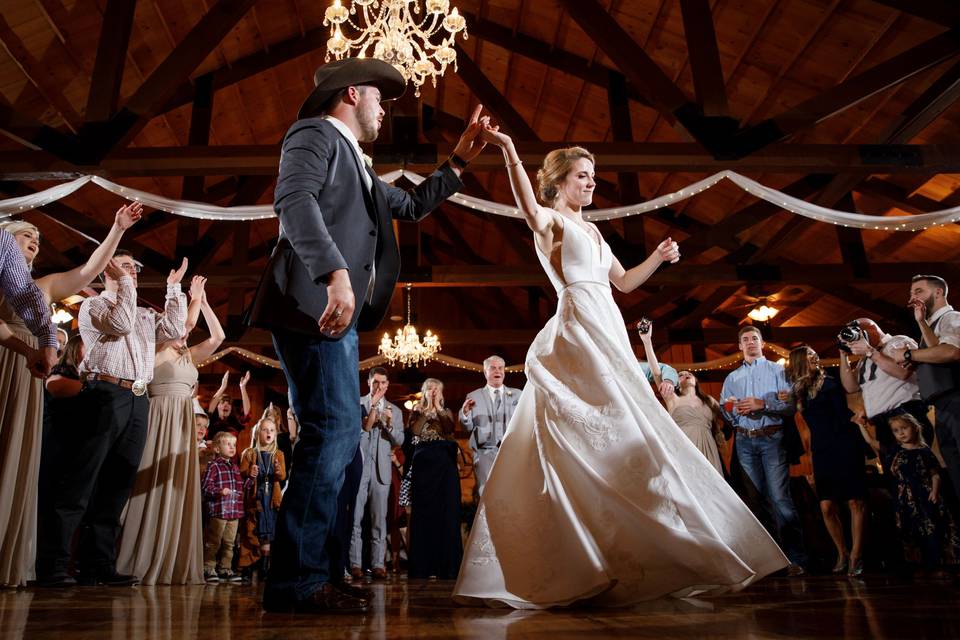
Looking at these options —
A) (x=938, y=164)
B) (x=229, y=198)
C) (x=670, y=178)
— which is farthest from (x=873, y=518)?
(x=229, y=198)

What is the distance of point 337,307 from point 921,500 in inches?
173

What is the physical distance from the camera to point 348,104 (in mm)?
2104

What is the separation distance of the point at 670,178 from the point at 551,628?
9283 millimetres

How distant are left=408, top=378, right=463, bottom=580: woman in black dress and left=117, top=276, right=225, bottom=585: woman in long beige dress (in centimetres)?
211

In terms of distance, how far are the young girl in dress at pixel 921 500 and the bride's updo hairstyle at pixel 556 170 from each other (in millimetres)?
3178

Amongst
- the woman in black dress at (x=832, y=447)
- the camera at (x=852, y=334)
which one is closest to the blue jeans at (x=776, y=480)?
the woman in black dress at (x=832, y=447)

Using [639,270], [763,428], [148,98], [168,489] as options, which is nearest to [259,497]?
[168,489]

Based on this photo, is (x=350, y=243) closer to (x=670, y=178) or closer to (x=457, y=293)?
(x=670, y=178)

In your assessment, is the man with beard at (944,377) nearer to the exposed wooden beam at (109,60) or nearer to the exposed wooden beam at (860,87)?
the exposed wooden beam at (860,87)

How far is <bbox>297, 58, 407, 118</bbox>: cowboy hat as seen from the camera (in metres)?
2.04

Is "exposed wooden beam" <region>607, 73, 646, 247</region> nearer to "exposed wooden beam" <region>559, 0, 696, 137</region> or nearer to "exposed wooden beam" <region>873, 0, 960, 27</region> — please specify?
"exposed wooden beam" <region>559, 0, 696, 137</region>

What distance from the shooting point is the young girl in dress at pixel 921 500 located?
4.56m

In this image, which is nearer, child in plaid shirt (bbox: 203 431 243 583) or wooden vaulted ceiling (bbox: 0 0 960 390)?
child in plaid shirt (bbox: 203 431 243 583)

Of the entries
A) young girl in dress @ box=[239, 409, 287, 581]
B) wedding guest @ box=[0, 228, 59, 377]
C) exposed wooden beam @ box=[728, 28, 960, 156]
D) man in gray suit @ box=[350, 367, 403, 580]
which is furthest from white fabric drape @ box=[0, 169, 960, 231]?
wedding guest @ box=[0, 228, 59, 377]
